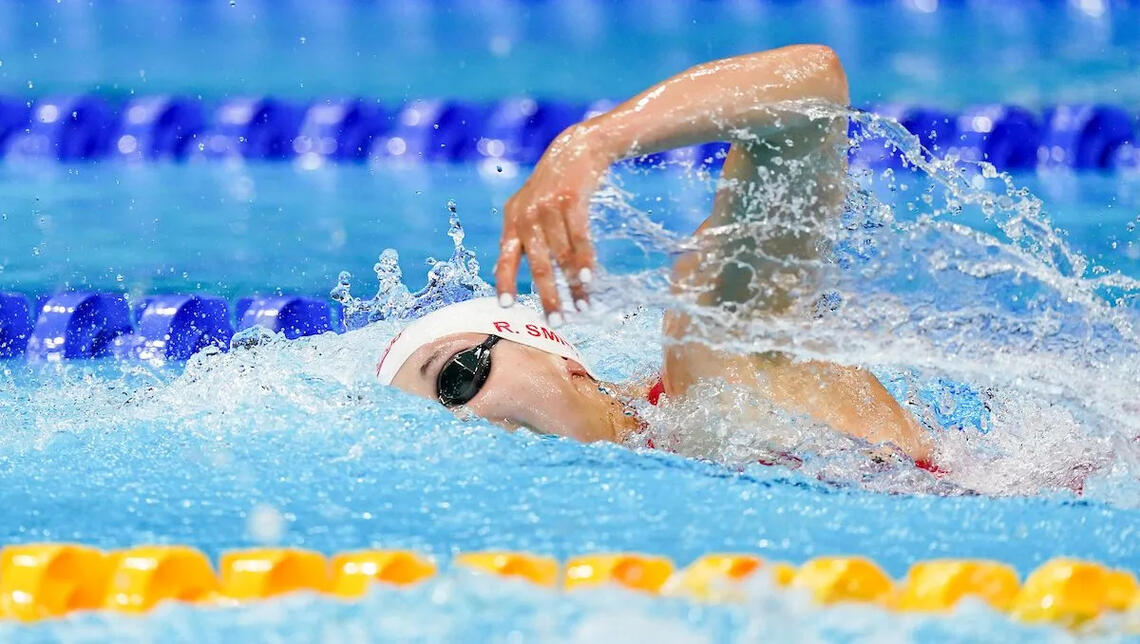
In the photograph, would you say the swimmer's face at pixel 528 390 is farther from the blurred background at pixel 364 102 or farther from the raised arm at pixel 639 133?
the raised arm at pixel 639 133

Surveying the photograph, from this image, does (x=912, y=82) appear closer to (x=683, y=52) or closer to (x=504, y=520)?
(x=683, y=52)

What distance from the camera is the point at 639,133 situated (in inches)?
59.9

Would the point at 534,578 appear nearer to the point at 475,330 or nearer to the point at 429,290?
the point at 475,330

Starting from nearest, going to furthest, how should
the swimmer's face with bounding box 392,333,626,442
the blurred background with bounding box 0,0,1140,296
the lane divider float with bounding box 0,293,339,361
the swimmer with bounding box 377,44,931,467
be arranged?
the swimmer with bounding box 377,44,931,467, the swimmer's face with bounding box 392,333,626,442, the lane divider float with bounding box 0,293,339,361, the blurred background with bounding box 0,0,1140,296

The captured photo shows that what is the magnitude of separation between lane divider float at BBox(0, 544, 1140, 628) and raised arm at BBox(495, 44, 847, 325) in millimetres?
290

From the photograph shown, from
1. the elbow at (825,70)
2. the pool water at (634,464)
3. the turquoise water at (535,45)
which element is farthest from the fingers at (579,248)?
the turquoise water at (535,45)

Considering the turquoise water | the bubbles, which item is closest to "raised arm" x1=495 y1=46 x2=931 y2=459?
the bubbles

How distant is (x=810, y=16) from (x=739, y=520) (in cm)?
539

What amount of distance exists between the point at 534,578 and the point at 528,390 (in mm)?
413

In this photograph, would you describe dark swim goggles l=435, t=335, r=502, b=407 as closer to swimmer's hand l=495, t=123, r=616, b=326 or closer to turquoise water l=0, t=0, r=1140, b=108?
swimmer's hand l=495, t=123, r=616, b=326

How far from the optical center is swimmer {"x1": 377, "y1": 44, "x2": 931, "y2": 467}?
1630mm

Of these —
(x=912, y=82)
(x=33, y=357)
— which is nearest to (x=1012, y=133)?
(x=912, y=82)

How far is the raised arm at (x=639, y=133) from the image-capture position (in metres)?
1.37

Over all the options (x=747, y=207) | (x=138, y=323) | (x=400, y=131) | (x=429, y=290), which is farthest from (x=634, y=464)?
(x=400, y=131)
